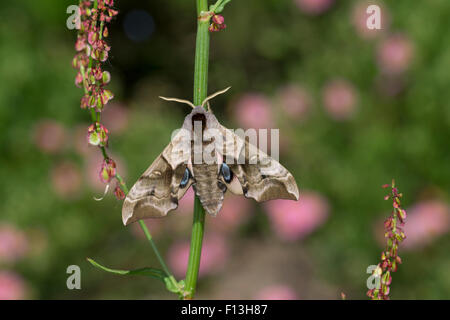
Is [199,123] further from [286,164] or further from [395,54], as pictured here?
[286,164]

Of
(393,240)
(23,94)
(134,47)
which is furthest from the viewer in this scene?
(134,47)

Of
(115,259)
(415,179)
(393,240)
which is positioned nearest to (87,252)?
(115,259)

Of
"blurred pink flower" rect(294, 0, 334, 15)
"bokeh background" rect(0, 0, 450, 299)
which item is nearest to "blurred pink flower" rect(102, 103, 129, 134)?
"bokeh background" rect(0, 0, 450, 299)

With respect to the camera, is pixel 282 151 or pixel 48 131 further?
pixel 282 151

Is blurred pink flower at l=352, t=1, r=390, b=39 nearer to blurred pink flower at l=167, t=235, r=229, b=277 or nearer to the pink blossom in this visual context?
blurred pink flower at l=167, t=235, r=229, b=277

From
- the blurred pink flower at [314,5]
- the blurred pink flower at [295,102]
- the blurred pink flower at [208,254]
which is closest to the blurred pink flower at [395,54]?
the blurred pink flower at [295,102]

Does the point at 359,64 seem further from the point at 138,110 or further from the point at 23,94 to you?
the point at 23,94

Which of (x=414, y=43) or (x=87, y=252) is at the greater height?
(x=414, y=43)

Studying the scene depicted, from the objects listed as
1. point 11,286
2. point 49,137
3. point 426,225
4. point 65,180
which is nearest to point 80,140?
point 49,137

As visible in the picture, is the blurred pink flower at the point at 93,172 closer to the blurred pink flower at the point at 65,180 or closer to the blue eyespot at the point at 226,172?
the blurred pink flower at the point at 65,180
